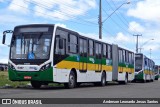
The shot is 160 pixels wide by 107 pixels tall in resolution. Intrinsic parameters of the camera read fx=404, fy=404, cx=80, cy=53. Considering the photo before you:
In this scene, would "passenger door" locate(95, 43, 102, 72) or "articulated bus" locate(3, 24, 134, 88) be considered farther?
"passenger door" locate(95, 43, 102, 72)

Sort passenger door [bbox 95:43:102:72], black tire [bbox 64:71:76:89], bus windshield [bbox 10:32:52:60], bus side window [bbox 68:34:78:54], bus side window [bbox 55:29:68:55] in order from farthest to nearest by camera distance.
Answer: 1. passenger door [bbox 95:43:102:72]
2. bus side window [bbox 68:34:78:54]
3. black tire [bbox 64:71:76:89]
4. bus side window [bbox 55:29:68:55]
5. bus windshield [bbox 10:32:52:60]

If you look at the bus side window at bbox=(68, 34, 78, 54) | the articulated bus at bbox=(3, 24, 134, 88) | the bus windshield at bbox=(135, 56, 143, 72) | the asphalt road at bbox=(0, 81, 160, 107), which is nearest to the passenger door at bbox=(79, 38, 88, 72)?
the articulated bus at bbox=(3, 24, 134, 88)

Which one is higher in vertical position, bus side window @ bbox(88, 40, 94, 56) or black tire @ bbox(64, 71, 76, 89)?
bus side window @ bbox(88, 40, 94, 56)

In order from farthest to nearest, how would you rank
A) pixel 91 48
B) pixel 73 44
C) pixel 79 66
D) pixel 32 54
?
1. pixel 91 48
2. pixel 79 66
3. pixel 73 44
4. pixel 32 54

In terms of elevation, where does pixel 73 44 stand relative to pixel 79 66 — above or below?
above

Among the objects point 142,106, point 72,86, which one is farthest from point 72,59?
point 142,106

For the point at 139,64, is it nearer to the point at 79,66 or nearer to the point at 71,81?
the point at 79,66

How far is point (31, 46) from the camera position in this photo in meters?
20.3

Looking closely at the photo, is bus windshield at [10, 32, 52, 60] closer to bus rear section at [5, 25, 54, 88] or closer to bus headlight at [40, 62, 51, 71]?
bus rear section at [5, 25, 54, 88]

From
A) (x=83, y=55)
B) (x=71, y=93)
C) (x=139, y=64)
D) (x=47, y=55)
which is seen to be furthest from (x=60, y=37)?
(x=139, y=64)

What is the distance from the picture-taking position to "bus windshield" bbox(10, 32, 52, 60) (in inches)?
792

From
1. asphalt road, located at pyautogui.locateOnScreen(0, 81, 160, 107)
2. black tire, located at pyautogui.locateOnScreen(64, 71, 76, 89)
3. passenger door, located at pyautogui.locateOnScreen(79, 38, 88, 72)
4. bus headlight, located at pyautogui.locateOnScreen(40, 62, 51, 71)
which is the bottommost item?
asphalt road, located at pyautogui.locateOnScreen(0, 81, 160, 107)

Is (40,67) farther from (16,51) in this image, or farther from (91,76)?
(91,76)

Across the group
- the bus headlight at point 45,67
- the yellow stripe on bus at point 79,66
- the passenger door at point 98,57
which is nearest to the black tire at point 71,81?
the yellow stripe on bus at point 79,66
